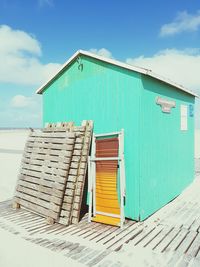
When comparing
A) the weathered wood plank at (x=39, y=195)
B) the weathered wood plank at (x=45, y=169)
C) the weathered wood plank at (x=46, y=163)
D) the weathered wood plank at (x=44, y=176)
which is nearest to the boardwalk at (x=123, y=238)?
the weathered wood plank at (x=39, y=195)

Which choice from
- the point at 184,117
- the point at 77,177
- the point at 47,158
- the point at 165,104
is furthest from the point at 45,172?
the point at 184,117

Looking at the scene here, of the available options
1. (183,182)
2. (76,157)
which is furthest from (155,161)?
(183,182)

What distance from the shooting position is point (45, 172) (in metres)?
7.57

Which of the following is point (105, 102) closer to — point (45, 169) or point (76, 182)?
point (76, 182)

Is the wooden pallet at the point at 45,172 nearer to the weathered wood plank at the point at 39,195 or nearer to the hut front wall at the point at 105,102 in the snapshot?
the weathered wood plank at the point at 39,195

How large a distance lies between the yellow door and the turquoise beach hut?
38 centimetres

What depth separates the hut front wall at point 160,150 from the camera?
7066 millimetres

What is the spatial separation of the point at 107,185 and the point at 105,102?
2361mm

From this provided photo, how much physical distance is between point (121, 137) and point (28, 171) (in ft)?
10.7

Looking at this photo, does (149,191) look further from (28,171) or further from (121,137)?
(28,171)

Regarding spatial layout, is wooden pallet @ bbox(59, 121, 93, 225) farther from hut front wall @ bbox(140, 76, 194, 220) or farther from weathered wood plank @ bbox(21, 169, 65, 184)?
hut front wall @ bbox(140, 76, 194, 220)

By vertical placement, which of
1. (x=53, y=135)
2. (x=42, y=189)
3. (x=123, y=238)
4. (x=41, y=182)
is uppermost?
(x=53, y=135)

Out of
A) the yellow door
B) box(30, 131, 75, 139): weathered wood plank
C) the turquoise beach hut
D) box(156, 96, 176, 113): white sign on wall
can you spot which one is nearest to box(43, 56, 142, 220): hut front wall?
the turquoise beach hut

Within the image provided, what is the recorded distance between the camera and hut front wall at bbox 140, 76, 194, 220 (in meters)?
7.07
